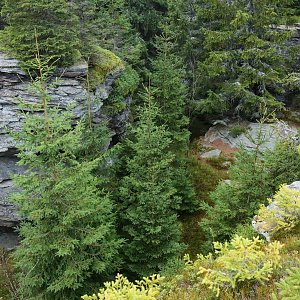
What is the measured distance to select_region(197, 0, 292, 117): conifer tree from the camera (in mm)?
22141

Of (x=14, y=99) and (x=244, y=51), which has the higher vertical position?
(x=14, y=99)

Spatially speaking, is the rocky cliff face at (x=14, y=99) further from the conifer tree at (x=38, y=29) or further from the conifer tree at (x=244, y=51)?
the conifer tree at (x=244, y=51)

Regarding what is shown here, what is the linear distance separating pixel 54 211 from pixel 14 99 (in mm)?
6793

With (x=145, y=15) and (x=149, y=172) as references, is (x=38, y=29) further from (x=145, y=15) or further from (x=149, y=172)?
(x=145, y=15)

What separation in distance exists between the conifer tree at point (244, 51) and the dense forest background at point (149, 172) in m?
0.11

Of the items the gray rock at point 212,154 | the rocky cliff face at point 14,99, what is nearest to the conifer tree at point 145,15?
the gray rock at point 212,154

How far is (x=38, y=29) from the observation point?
46.2 ft

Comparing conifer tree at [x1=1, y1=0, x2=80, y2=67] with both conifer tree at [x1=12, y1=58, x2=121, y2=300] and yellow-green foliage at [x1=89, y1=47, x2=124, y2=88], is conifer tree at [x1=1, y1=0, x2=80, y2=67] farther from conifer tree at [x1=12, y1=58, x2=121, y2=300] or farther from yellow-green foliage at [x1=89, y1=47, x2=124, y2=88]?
conifer tree at [x1=12, y1=58, x2=121, y2=300]

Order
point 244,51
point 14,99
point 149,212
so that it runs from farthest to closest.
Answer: point 244,51 < point 14,99 < point 149,212

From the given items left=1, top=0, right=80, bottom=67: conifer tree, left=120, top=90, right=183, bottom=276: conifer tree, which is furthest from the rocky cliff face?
left=120, top=90, right=183, bottom=276: conifer tree

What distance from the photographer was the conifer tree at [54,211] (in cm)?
980

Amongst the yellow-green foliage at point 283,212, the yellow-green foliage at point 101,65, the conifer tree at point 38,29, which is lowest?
the yellow-green foliage at point 101,65

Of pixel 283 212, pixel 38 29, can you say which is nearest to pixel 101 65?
pixel 38 29

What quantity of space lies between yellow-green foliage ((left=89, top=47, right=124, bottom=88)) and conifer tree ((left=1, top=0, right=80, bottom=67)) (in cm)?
210
